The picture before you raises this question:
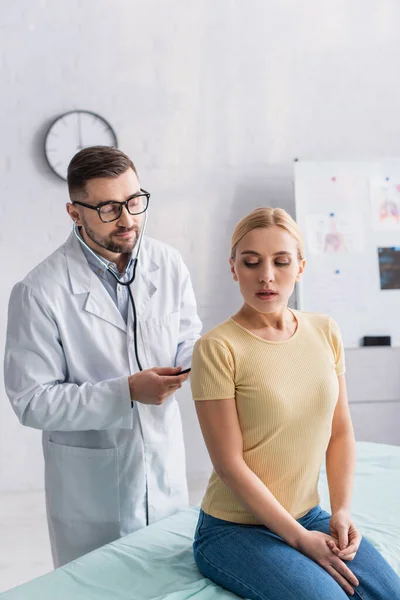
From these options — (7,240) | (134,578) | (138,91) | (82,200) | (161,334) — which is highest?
(138,91)

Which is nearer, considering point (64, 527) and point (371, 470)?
point (64, 527)

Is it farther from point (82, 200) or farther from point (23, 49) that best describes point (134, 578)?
point (23, 49)

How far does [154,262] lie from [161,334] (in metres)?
0.19

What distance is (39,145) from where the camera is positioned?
348cm

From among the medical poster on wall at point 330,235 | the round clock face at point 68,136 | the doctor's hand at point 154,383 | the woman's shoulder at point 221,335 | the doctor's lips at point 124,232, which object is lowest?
the doctor's hand at point 154,383

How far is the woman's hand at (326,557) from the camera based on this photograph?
1.18 m

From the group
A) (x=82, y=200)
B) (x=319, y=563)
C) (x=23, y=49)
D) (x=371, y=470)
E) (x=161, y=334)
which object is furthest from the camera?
(x=23, y=49)

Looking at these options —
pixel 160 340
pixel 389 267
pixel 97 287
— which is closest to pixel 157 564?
pixel 160 340

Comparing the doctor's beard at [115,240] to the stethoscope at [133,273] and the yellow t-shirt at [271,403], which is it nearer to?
the stethoscope at [133,273]

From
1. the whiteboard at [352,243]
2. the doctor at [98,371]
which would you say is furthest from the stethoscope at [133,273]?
the whiteboard at [352,243]

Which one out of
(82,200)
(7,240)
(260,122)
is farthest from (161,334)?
(260,122)

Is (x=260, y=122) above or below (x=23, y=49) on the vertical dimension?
below

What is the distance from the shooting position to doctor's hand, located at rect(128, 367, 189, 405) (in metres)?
1.53

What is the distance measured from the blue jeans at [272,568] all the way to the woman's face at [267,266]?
408 mm
